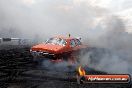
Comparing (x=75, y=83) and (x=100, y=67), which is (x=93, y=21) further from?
(x=75, y=83)

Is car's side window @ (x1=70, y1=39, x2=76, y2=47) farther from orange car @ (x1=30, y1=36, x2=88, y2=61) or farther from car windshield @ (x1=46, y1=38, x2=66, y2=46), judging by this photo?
car windshield @ (x1=46, y1=38, x2=66, y2=46)

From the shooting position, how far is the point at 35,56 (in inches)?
640

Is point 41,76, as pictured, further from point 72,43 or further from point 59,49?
point 72,43

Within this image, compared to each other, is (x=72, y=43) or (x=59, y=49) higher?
(x=72, y=43)

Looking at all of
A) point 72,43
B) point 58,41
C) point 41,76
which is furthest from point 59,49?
point 41,76

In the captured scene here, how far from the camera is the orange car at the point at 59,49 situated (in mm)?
15820

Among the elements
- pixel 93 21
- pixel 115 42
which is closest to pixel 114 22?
pixel 115 42

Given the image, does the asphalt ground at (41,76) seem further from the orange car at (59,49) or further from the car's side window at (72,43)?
the car's side window at (72,43)

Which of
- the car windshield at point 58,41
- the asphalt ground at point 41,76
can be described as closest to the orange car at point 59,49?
the car windshield at point 58,41

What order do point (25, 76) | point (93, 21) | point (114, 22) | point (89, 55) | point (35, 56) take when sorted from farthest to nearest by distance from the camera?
point (93, 21)
point (114, 22)
point (89, 55)
point (35, 56)
point (25, 76)

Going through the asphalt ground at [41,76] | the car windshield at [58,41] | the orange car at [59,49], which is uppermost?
the car windshield at [58,41]

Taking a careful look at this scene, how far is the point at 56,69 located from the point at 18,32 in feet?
105

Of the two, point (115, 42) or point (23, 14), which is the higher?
point (23, 14)

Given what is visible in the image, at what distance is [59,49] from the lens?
16016 mm
